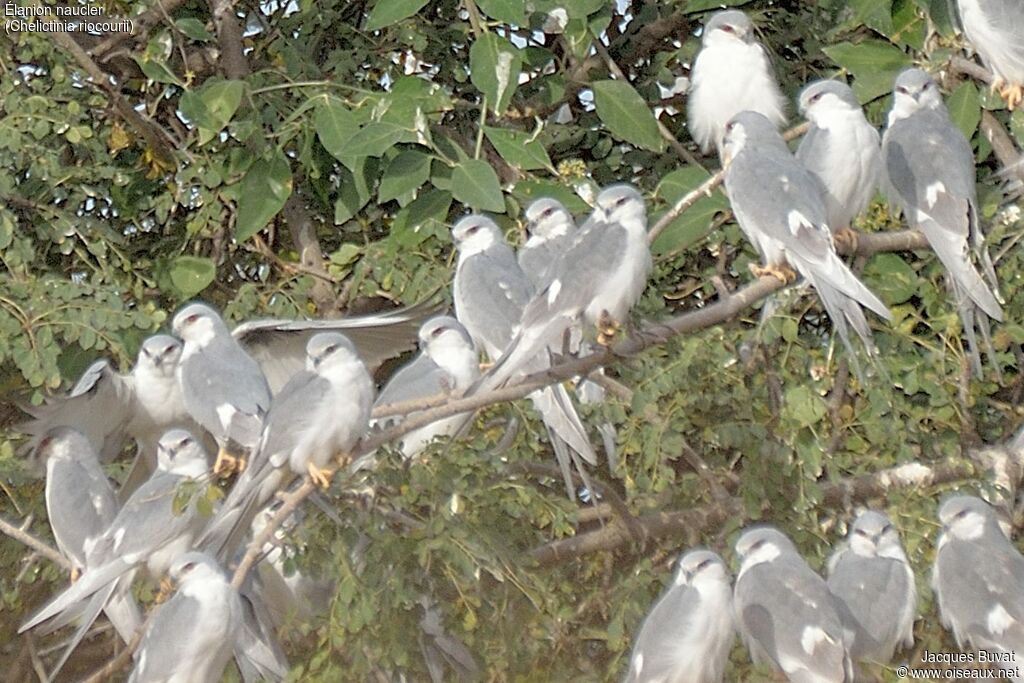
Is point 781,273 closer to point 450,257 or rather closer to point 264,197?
point 450,257

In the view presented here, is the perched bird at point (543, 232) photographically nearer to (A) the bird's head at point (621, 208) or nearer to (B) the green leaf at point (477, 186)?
(B) the green leaf at point (477, 186)

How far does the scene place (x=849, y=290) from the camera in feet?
12.9

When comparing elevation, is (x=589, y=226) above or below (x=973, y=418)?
above

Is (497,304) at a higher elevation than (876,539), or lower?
higher

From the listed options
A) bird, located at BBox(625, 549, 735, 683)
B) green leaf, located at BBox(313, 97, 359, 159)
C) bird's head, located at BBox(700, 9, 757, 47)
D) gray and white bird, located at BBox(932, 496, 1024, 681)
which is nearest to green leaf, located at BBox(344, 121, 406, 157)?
green leaf, located at BBox(313, 97, 359, 159)

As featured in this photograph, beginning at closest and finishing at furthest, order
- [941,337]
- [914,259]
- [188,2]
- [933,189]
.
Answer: [933,189]
[941,337]
[914,259]
[188,2]

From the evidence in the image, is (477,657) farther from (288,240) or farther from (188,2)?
(188,2)

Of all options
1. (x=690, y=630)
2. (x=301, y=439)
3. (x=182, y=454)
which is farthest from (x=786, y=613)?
(x=182, y=454)

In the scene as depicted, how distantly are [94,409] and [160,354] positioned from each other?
0.29 m

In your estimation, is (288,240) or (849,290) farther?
(288,240)

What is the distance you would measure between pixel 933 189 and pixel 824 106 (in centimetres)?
34

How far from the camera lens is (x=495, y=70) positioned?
479 centimetres

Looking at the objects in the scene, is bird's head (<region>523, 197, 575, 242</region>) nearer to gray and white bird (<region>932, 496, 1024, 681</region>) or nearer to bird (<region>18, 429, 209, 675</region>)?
bird (<region>18, 429, 209, 675</region>)

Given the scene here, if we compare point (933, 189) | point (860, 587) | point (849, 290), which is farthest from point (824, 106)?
point (860, 587)
